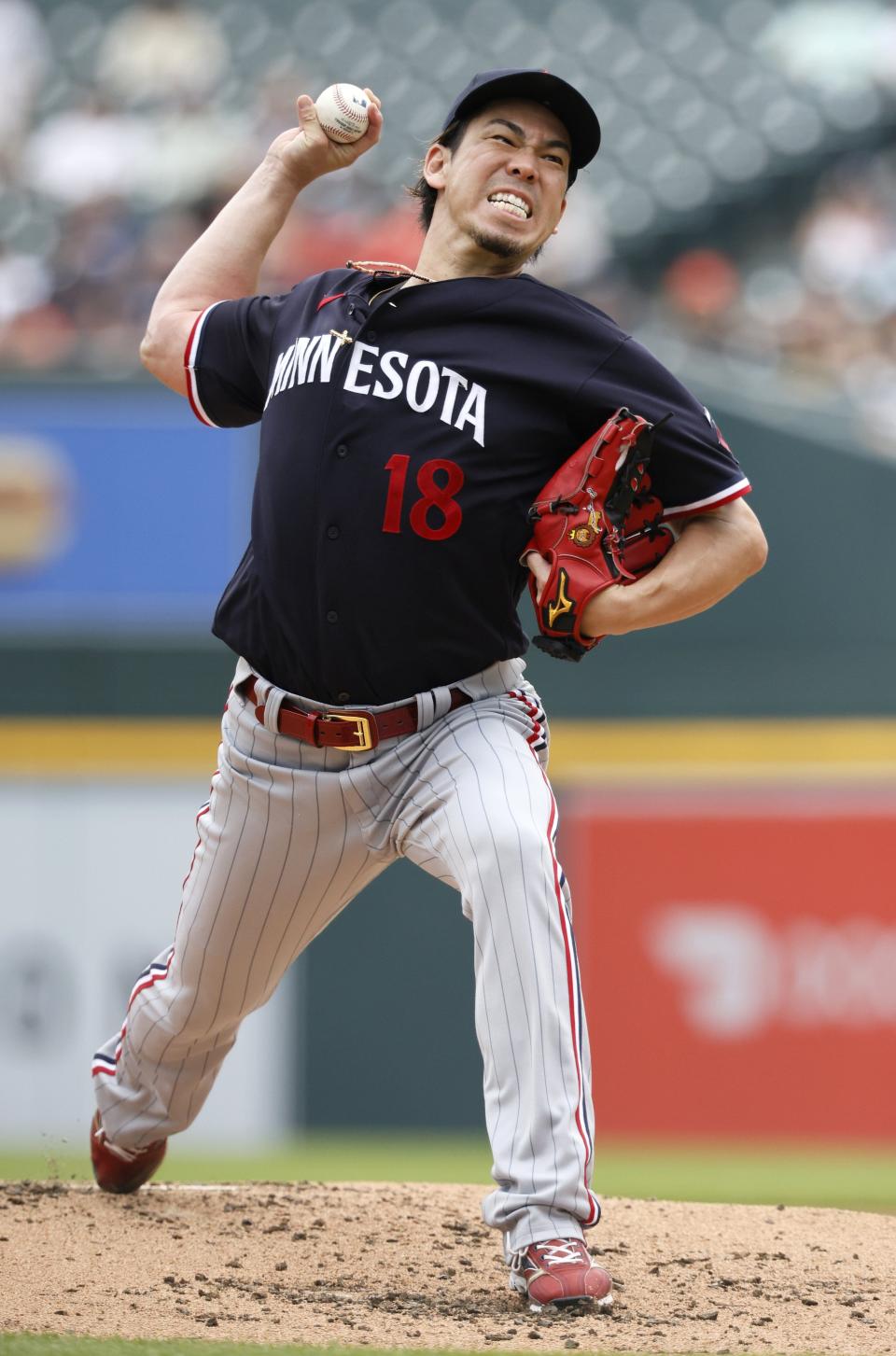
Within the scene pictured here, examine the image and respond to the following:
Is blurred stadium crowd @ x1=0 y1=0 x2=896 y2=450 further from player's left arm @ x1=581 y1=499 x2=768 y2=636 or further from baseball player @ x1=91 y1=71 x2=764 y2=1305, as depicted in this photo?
player's left arm @ x1=581 y1=499 x2=768 y2=636

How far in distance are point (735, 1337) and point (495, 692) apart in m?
1.04

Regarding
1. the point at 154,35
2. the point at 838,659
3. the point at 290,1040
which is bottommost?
the point at 290,1040

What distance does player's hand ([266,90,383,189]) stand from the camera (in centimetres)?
325

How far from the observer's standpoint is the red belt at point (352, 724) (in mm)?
2895

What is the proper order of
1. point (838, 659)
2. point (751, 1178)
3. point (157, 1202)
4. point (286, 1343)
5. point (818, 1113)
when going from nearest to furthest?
1. point (286, 1343)
2. point (157, 1202)
3. point (751, 1178)
4. point (818, 1113)
5. point (838, 659)

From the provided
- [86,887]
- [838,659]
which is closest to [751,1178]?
[838,659]

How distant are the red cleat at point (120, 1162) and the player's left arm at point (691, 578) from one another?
4.53 feet

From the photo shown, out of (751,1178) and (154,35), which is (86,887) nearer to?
(751,1178)

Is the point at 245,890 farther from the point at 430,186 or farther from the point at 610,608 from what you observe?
the point at 430,186

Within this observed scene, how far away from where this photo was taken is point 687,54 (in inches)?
415

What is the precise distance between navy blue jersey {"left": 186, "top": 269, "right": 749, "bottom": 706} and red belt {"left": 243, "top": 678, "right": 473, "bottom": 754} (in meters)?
0.03

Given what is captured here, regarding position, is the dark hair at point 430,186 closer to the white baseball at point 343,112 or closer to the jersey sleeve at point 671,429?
the white baseball at point 343,112

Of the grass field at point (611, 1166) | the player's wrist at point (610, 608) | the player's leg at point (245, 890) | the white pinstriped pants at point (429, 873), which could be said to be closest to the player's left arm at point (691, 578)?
the player's wrist at point (610, 608)

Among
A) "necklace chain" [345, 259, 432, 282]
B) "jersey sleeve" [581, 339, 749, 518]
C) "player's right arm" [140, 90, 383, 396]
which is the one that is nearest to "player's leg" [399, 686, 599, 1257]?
"jersey sleeve" [581, 339, 749, 518]
